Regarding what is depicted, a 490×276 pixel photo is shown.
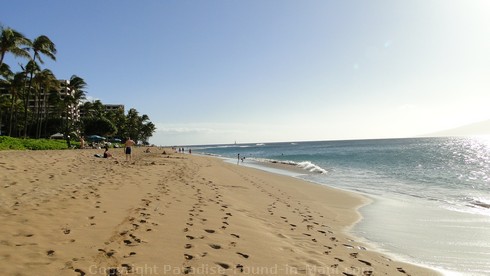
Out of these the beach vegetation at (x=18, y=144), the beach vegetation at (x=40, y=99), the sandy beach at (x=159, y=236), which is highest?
the beach vegetation at (x=40, y=99)

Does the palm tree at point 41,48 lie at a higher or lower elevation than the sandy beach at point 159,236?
higher

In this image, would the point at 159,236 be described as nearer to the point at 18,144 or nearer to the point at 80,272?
the point at 80,272

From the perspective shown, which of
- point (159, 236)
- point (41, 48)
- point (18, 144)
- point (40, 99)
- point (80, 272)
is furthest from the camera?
point (40, 99)

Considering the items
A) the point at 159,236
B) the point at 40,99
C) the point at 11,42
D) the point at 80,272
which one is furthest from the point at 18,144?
the point at 40,99

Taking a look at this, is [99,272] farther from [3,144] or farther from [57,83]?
[57,83]

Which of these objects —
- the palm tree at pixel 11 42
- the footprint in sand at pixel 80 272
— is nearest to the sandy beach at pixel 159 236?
the footprint in sand at pixel 80 272

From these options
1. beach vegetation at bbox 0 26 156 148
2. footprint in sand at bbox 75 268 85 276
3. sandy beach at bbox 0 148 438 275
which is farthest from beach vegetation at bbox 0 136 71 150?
footprint in sand at bbox 75 268 85 276

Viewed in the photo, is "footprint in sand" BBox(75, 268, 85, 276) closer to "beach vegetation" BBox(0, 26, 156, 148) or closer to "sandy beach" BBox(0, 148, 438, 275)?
"sandy beach" BBox(0, 148, 438, 275)

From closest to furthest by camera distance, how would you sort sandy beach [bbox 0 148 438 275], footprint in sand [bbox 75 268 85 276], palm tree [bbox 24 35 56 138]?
footprint in sand [bbox 75 268 85 276] → sandy beach [bbox 0 148 438 275] → palm tree [bbox 24 35 56 138]

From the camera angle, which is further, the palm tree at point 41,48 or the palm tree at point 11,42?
the palm tree at point 41,48

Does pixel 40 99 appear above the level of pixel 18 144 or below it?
above

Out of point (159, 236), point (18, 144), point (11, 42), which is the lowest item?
point (159, 236)

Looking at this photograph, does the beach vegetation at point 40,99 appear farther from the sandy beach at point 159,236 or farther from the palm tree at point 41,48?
the sandy beach at point 159,236

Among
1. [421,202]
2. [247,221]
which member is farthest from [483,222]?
[247,221]
